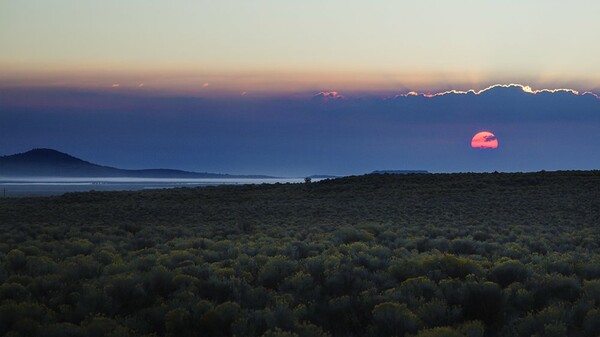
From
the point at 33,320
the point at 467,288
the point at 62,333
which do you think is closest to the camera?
the point at 62,333

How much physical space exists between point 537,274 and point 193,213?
79.2ft

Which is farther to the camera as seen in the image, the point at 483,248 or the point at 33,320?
the point at 483,248

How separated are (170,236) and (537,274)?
41.0ft

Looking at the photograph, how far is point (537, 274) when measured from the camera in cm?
1141

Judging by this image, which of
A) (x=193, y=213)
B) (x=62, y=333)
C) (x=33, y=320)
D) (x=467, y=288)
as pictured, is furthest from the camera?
(x=193, y=213)

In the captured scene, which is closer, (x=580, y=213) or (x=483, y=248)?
(x=483, y=248)

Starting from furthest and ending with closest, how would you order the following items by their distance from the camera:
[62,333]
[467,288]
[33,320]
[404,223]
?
[404,223] < [467,288] < [33,320] < [62,333]

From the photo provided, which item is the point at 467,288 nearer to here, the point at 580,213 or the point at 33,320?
the point at 33,320

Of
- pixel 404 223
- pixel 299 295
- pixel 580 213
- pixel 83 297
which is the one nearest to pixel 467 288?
pixel 299 295

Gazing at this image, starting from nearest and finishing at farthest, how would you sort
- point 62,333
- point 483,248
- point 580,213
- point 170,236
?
point 62,333, point 483,248, point 170,236, point 580,213

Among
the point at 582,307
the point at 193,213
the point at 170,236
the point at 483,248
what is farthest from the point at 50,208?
the point at 582,307

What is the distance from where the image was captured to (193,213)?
1319 inches

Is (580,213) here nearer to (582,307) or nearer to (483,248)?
(483,248)

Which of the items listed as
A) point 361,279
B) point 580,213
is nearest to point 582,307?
point 361,279
